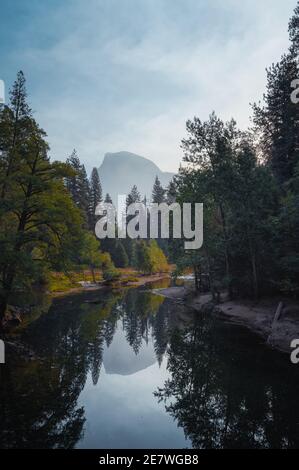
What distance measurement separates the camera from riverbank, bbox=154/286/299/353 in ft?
63.8

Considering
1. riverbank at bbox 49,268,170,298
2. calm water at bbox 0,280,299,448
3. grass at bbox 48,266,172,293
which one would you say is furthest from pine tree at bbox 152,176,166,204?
calm water at bbox 0,280,299,448

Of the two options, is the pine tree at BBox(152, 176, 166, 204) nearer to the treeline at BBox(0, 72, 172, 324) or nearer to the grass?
the grass

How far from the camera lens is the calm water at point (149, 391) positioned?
1020 centimetres

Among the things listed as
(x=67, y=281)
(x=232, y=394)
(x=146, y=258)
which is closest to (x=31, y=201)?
(x=232, y=394)

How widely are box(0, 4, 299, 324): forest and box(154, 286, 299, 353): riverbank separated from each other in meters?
1.52

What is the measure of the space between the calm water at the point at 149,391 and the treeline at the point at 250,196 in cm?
739

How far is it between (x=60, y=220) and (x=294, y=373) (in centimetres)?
1636

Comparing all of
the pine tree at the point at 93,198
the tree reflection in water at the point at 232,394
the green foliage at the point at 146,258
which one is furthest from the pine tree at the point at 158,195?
the tree reflection in water at the point at 232,394

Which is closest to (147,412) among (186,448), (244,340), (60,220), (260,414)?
(186,448)

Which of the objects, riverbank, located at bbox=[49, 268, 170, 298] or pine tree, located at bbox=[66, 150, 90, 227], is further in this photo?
pine tree, located at bbox=[66, 150, 90, 227]

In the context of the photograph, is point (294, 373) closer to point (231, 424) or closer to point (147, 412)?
point (231, 424)

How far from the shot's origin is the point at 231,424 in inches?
432

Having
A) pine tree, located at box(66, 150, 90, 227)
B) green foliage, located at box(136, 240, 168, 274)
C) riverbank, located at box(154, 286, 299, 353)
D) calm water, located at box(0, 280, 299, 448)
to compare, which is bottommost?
calm water, located at box(0, 280, 299, 448)

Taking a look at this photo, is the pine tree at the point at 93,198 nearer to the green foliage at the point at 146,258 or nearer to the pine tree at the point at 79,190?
the pine tree at the point at 79,190
